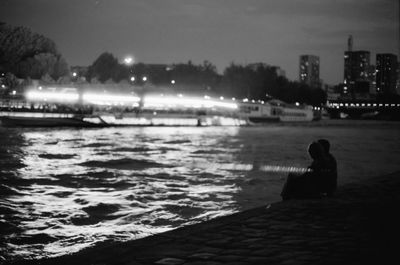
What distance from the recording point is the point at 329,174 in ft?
29.8

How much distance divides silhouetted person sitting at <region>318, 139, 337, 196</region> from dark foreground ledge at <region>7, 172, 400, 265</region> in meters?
0.88

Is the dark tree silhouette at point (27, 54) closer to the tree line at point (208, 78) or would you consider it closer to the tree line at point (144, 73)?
the tree line at point (144, 73)

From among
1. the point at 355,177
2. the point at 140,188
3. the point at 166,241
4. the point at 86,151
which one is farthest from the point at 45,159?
the point at 166,241

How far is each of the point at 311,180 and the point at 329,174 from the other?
0.35 meters

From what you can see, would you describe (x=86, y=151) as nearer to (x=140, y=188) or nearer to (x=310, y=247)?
(x=140, y=188)

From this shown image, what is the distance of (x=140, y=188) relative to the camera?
1441cm

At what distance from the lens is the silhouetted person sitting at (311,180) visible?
8.98 m

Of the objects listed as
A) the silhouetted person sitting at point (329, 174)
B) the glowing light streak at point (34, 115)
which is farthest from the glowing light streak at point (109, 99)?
the silhouetted person sitting at point (329, 174)

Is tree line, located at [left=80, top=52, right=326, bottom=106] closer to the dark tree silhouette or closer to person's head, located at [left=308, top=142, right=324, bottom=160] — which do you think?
the dark tree silhouette

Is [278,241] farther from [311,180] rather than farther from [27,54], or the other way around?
[27,54]

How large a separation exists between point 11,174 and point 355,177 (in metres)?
12.5

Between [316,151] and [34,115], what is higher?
[34,115]

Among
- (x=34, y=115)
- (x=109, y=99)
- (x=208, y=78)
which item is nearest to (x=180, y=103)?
(x=109, y=99)

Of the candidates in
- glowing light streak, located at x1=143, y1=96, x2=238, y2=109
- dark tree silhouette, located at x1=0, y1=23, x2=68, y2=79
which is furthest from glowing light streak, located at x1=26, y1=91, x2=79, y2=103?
dark tree silhouette, located at x1=0, y1=23, x2=68, y2=79
